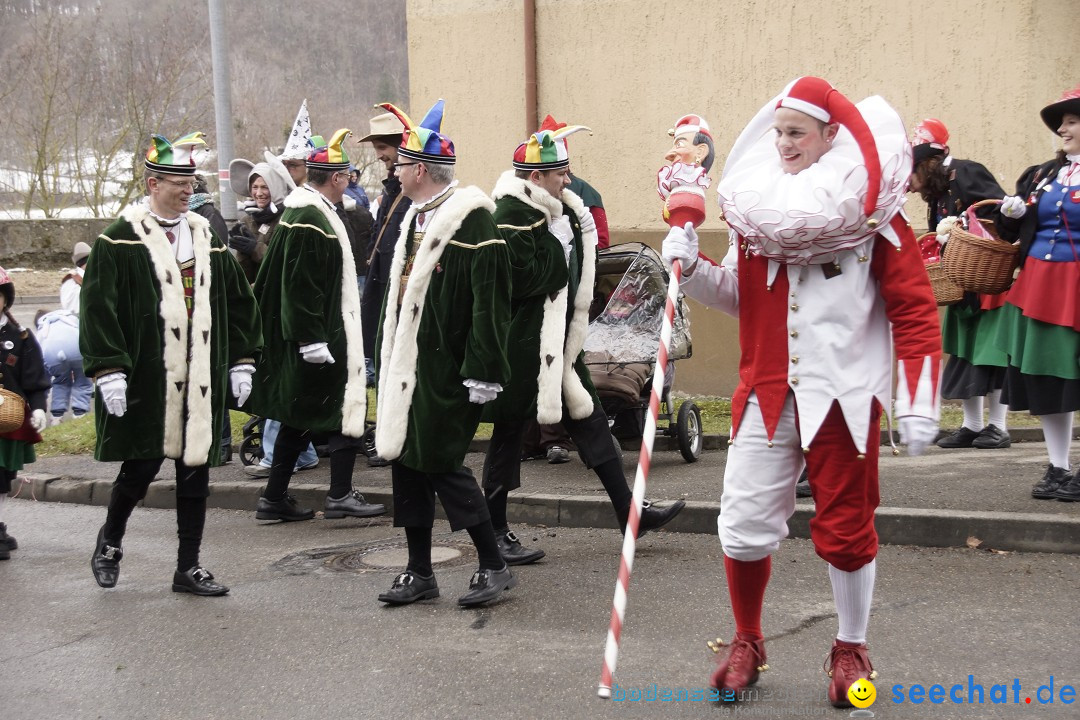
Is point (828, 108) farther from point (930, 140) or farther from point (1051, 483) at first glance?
point (930, 140)

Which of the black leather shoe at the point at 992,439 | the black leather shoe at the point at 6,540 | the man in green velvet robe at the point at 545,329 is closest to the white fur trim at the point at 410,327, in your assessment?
the man in green velvet robe at the point at 545,329

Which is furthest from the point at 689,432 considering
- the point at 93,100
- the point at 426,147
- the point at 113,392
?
the point at 93,100

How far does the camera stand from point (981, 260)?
6598 mm

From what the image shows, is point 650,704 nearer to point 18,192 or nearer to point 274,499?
point 274,499

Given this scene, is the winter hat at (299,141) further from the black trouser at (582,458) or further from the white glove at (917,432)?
the white glove at (917,432)

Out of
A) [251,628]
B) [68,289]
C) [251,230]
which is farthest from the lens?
[68,289]

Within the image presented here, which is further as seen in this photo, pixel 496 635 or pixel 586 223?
pixel 586 223

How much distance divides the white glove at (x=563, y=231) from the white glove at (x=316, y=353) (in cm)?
170

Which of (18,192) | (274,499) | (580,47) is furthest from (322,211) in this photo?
(18,192)

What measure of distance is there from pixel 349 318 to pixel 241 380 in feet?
4.45

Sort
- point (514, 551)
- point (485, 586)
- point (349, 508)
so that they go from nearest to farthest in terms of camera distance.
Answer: point (485, 586)
point (514, 551)
point (349, 508)

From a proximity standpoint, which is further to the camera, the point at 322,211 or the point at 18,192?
the point at 18,192

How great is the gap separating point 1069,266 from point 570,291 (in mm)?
2544

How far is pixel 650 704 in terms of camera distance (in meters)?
4.12
